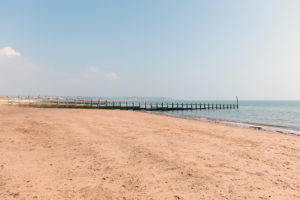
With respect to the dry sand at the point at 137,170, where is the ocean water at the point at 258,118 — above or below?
below

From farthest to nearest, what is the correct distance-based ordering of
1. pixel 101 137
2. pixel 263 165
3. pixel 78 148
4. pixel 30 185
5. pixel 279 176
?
pixel 101 137
pixel 78 148
pixel 263 165
pixel 279 176
pixel 30 185

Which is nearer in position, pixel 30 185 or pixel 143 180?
pixel 30 185

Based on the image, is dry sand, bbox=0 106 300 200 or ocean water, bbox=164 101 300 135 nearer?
dry sand, bbox=0 106 300 200

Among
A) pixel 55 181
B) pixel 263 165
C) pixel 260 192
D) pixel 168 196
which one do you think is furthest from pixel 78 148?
pixel 263 165

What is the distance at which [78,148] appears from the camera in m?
7.21

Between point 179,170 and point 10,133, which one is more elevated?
point 10,133

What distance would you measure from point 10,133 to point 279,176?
1103cm

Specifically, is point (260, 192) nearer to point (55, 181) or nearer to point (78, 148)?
point (55, 181)

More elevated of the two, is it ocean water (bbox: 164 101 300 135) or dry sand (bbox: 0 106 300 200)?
dry sand (bbox: 0 106 300 200)

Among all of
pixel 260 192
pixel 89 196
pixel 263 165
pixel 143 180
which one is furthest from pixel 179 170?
pixel 263 165

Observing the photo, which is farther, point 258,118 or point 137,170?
point 258,118

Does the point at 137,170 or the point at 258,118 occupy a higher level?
the point at 137,170

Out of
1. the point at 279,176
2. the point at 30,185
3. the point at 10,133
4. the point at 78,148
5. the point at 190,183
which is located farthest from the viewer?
the point at 10,133

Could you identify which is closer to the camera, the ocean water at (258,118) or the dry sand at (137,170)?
the dry sand at (137,170)
